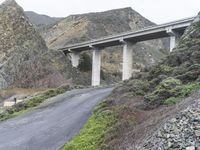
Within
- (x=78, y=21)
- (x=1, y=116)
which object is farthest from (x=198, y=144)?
(x=78, y=21)

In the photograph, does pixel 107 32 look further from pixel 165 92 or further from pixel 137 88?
pixel 165 92

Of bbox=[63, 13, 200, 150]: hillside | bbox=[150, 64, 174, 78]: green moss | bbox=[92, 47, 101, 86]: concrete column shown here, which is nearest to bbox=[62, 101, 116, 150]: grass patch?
bbox=[63, 13, 200, 150]: hillside

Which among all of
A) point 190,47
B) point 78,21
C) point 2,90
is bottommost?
point 2,90

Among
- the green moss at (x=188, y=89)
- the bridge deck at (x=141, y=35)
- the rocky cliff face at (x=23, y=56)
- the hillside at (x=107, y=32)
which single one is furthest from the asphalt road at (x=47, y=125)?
the hillside at (x=107, y=32)

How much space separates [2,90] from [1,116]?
32.4 meters

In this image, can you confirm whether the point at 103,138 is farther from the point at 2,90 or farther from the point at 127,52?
the point at 127,52

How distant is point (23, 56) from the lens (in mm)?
70438

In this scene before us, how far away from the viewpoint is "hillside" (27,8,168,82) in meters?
111

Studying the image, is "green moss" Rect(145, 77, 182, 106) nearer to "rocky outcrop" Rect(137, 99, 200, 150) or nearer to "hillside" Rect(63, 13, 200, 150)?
"hillside" Rect(63, 13, 200, 150)

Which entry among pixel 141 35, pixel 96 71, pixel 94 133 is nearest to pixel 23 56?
pixel 141 35

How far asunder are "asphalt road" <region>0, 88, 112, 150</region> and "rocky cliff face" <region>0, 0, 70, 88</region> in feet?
111

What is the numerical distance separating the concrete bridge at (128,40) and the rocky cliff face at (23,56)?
9.71m

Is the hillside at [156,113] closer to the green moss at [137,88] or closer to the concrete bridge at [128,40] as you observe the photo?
the green moss at [137,88]

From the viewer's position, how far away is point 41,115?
29.5 meters
